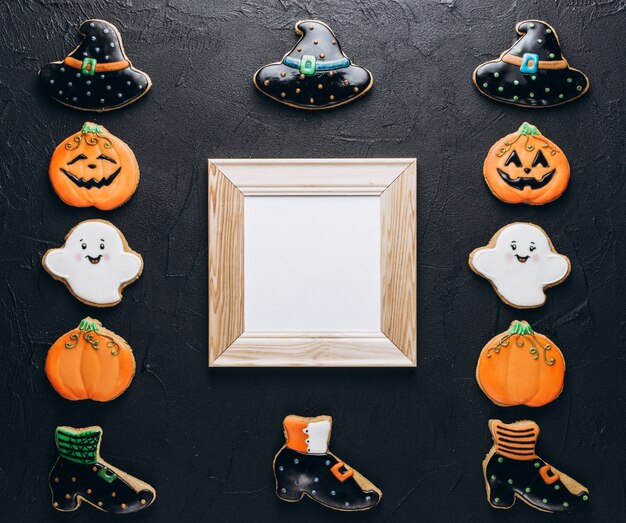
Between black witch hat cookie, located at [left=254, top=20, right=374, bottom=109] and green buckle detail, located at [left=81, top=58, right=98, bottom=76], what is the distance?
0.45 meters

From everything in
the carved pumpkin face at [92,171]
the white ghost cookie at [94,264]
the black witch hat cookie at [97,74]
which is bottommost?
the white ghost cookie at [94,264]

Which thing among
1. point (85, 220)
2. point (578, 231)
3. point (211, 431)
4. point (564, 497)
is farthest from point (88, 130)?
point (564, 497)

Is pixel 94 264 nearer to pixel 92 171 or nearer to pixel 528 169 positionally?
pixel 92 171

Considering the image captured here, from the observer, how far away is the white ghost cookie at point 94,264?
145 centimetres

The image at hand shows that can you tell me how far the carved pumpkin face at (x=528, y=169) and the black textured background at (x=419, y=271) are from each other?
34 mm

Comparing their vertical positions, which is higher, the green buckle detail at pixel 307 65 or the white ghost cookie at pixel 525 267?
the green buckle detail at pixel 307 65

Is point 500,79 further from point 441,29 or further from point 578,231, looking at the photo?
point 578,231

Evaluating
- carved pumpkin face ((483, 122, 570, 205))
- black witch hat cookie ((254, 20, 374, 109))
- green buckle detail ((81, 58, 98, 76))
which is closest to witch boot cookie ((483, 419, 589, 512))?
carved pumpkin face ((483, 122, 570, 205))

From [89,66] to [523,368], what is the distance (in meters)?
1.44

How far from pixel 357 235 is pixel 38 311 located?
912 mm

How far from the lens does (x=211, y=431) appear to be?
57.7 inches

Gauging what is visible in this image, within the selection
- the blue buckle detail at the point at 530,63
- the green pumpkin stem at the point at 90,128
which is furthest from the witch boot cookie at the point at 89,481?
the blue buckle detail at the point at 530,63

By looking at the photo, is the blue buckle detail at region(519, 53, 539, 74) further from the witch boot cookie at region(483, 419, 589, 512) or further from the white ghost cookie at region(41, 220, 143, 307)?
the white ghost cookie at region(41, 220, 143, 307)

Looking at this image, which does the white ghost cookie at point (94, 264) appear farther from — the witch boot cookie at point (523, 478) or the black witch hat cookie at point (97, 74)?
the witch boot cookie at point (523, 478)
